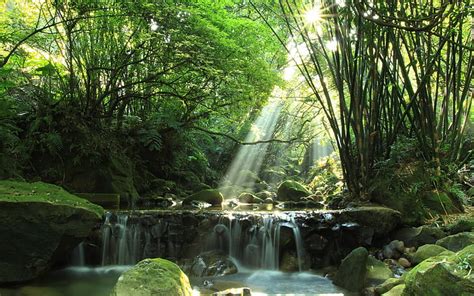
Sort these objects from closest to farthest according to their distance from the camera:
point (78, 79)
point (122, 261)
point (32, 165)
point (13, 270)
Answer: point (13, 270), point (122, 261), point (32, 165), point (78, 79)

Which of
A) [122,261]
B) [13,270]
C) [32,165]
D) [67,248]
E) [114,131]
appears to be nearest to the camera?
[13,270]

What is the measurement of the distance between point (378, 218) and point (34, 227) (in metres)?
4.93

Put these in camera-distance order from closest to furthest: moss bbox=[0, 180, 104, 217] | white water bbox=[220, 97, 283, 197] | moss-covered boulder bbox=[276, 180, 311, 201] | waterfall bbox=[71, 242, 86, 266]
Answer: moss bbox=[0, 180, 104, 217], waterfall bbox=[71, 242, 86, 266], moss-covered boulder bbox=[276, 180, 311, 201], white water bbox=[220, 97, 283, 197]

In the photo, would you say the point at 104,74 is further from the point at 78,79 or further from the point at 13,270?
the point at 13,270

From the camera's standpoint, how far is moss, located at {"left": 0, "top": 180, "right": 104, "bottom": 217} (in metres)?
4.51

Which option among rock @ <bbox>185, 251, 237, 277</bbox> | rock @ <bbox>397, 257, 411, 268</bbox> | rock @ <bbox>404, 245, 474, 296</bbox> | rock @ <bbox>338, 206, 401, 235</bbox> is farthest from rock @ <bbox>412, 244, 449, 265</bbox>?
rock @ <bbox>185, 251, 237, 277</bbox>

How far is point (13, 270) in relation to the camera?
458 centimetres

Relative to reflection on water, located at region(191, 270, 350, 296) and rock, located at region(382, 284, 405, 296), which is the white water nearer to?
reflection on water, located at region(191, 270, 350, 296)

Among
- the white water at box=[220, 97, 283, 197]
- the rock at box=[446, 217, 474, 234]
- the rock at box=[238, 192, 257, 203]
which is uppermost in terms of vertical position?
the white water at box=[220, 97, 283, 197]

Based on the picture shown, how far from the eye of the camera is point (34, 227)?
4.50m

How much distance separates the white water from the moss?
30.3 feet

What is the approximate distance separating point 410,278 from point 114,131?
7.49 metres

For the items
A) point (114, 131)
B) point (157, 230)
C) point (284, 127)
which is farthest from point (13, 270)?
point (284, 127)

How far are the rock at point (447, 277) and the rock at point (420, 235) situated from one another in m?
2.75
